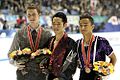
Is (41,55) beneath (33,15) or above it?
beneath

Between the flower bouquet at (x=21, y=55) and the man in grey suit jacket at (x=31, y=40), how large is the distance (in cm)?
5

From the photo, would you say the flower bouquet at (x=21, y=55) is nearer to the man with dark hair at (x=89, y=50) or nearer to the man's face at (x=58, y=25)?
the man's face at (x=58, y=25)

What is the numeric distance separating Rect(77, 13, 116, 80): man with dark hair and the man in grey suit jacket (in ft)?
1.16

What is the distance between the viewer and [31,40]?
297 cm

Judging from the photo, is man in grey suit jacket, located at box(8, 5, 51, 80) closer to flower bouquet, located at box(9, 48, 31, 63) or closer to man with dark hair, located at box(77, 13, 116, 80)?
flower bouquet, located at box(9, 48, 31, 63)

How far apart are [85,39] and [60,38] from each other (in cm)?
26

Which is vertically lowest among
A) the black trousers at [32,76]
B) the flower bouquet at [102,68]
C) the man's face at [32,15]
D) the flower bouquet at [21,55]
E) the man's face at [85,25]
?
the black trousers at [32,76]

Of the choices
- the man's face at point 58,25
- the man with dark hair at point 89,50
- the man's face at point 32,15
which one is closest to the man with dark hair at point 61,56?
the man's face at point 58,25

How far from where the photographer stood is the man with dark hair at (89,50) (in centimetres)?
291

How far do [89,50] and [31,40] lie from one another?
21.1 inches

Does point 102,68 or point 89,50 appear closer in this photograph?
point 102,68

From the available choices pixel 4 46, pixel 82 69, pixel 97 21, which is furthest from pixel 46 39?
pixel 97 21

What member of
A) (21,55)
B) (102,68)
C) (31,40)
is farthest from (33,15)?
(102,68)

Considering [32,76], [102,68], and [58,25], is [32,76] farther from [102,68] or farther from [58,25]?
[102,68]
